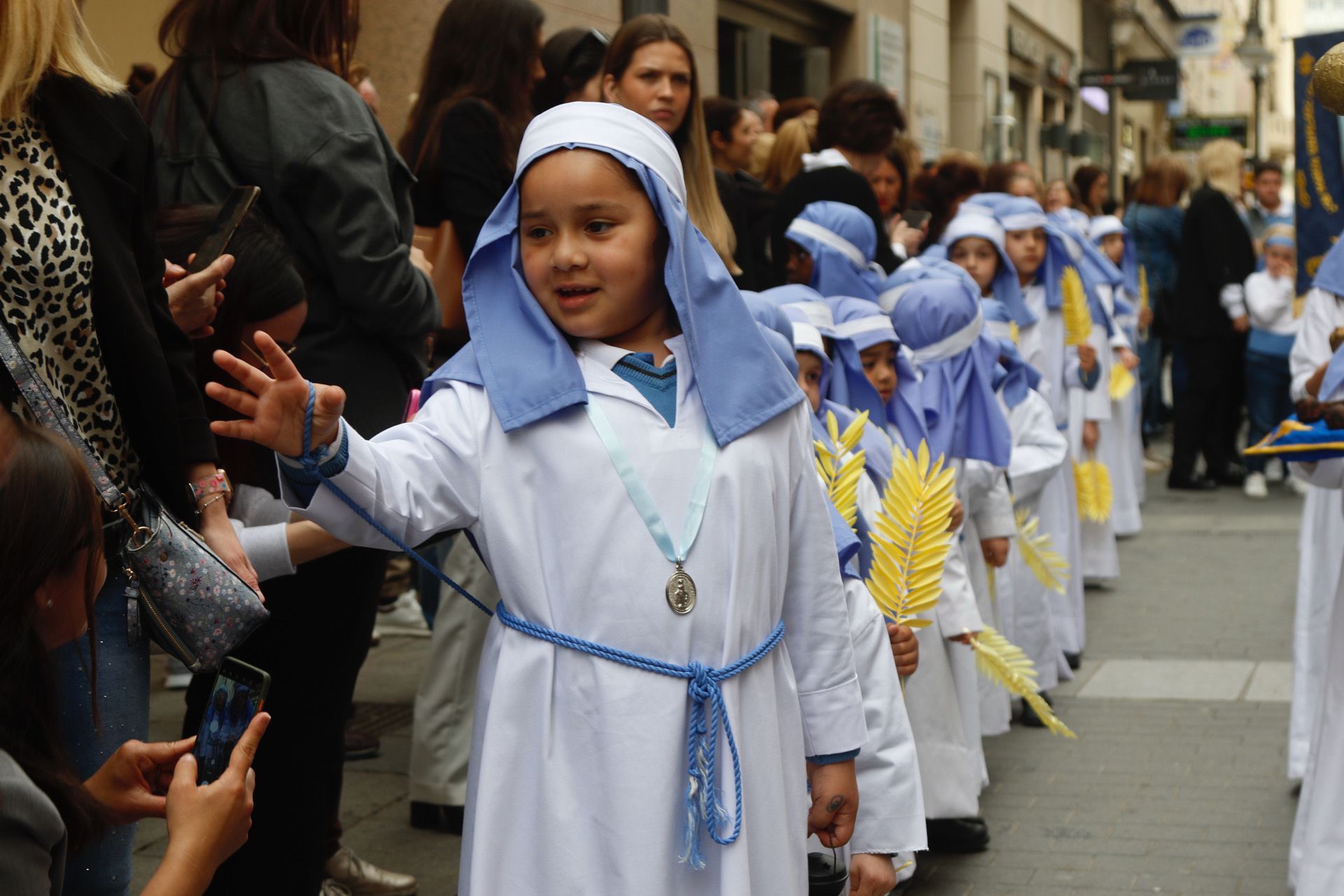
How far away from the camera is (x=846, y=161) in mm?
6793

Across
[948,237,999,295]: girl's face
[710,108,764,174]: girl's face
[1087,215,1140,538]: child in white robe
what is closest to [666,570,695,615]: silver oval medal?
[948,237,999,295]: girl's face

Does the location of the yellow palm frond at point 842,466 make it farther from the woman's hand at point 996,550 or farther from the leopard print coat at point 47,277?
the woman's hand at point 996,550

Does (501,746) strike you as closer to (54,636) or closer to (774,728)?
(774,728)

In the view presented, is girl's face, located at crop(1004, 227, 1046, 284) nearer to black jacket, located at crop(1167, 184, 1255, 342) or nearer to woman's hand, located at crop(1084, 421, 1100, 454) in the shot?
woman's hand, located at crop(1084, 421, 1100, 454)

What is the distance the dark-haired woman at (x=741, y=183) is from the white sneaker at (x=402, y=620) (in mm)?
2494

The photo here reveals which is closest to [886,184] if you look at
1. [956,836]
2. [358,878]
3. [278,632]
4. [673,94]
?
[673,94]

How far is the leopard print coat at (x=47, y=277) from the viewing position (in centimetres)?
257

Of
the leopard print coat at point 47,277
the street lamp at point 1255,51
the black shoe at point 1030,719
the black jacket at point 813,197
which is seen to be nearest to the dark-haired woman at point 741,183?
the black jacket at point 813,197

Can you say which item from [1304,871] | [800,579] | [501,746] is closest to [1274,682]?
[1304,871]

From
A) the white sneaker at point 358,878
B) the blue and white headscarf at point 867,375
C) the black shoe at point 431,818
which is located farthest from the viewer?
the black shoe at point 431,818

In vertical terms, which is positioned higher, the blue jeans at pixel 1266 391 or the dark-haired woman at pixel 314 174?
the dark-haired woman at pixel 314 174

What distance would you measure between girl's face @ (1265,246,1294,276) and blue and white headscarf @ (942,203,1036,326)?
5.55 m

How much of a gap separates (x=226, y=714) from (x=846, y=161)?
478 cm

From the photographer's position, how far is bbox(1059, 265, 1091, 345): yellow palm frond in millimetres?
8305
